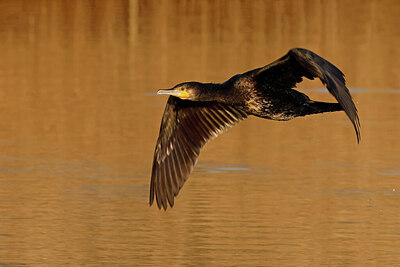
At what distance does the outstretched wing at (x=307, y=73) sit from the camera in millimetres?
8112

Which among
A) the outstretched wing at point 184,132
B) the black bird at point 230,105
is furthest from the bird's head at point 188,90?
the outstretched wing at point 184,132

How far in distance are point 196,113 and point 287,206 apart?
1591 mm

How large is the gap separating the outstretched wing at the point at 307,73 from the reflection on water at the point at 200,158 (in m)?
1.42

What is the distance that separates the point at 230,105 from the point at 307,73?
0.89 metres

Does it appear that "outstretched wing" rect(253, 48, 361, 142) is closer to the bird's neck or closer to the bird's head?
the bird's neck

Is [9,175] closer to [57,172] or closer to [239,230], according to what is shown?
[57,172]

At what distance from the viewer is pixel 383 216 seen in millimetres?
10828

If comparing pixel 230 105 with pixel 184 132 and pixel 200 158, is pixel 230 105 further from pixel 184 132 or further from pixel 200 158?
pixel 200 158

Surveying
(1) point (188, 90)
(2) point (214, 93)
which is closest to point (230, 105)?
(2) point (214, 93)

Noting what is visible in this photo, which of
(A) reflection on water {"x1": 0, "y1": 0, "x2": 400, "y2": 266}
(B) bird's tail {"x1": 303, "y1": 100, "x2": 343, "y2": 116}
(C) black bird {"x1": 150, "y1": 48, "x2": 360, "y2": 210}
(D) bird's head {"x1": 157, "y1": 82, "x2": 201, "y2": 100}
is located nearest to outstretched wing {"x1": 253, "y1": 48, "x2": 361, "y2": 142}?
(C) black bird {"x1": 150, "y1": 48, "x2": 360, "y2": 210}

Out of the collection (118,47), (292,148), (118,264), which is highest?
(118,47)

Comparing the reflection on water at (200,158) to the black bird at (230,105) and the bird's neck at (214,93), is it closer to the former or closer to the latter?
the black bird at (230,105)

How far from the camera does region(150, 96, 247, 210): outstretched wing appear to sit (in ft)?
32.9

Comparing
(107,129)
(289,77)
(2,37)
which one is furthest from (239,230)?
(2,37)
